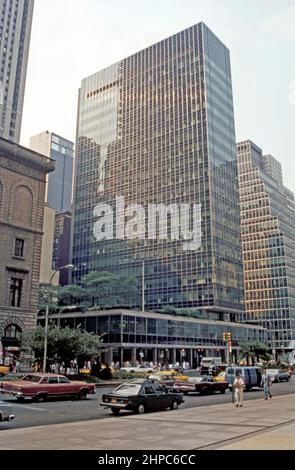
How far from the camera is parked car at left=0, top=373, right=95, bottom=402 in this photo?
76.4 feet

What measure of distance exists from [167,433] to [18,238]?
134 feet

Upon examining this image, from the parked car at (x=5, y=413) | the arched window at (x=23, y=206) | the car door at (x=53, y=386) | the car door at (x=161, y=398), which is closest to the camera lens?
the parked car at (x=5, y=413)

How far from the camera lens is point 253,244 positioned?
159m

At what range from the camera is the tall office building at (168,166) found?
114 meters

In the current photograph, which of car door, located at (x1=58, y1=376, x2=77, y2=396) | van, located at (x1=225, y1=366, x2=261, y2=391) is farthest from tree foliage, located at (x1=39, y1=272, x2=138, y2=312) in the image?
car door, located at (x1=58, y1=376, x2=77, y2=396)

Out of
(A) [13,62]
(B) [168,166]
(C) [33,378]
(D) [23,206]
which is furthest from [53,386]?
(A) [13,62]

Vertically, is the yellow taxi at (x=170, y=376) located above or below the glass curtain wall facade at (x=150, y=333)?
below

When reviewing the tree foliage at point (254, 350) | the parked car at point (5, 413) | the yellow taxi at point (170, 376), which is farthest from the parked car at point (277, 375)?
the parked car at point (5, 413)

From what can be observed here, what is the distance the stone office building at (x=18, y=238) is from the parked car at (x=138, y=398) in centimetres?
2967

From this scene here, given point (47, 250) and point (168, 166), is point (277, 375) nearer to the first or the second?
point (168, 166)

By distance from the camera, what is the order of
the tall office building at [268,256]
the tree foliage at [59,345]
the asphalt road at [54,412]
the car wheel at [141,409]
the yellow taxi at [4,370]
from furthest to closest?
the tall office building at [268,256] → the yellow taxi at [4,370] → the tree foliage at [59,345] → the car wheel at [141,409] → the asphalt road at [54,412]

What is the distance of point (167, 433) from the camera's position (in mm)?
13867

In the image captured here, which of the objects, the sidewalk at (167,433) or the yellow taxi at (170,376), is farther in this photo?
the yellow taxi at (170,376)

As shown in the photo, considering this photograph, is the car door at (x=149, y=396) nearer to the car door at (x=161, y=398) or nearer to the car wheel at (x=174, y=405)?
the car door at (x=161, y=398)
